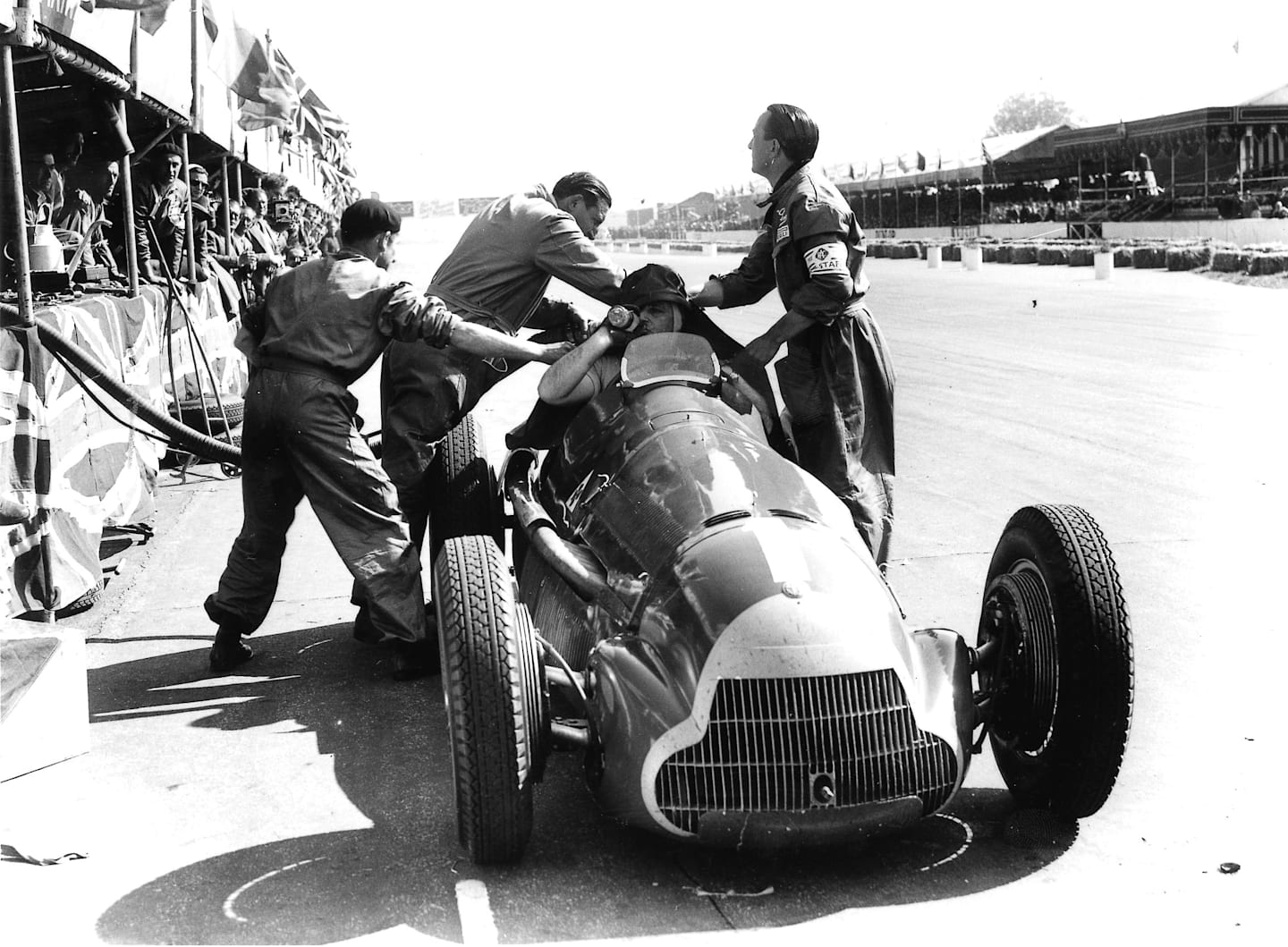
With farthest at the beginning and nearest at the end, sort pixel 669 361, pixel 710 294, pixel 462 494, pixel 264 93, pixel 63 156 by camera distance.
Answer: pixel 264 93 → pixel 63 156 → pixel 462 494 → pixel 710 294 → pixel 669 361

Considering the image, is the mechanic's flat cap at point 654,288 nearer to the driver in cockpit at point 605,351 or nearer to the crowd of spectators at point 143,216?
the driver in cockpit at point 605,351

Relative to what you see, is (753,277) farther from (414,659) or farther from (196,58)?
(196,58)

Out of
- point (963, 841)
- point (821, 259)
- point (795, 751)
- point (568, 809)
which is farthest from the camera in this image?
point (821, 259)

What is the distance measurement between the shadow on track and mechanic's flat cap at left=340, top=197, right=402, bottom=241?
7.64 feet

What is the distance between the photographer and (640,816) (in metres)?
3.64

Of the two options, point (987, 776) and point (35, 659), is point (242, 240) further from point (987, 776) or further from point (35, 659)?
point (987, 776)

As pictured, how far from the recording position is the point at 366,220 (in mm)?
5844

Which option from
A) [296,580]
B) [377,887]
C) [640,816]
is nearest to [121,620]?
[296,580]

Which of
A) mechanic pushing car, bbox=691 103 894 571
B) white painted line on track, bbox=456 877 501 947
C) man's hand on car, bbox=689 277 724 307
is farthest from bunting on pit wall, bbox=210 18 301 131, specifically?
white painted line on track, bbox=456 877 501 947

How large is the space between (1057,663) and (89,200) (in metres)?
12.5

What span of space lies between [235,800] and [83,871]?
63 centimetres

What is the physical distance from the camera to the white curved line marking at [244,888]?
3650 millimetres

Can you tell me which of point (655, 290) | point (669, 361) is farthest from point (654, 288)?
point (669, 361)

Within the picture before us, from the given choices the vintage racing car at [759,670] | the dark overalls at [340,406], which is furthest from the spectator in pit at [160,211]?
the vintage racing car at [759,670]
